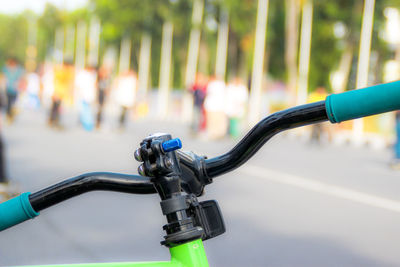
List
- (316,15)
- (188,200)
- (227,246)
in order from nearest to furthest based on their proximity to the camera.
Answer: (188,200)
(227,246)
(316,15)

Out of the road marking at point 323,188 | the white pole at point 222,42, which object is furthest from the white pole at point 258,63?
the road marking at point 323,188

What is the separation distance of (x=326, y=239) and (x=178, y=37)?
5954cm

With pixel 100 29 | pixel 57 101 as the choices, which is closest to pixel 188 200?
pixel 57 101

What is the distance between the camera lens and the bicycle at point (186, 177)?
1.36 meters

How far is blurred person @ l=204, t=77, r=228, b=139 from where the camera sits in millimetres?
22703

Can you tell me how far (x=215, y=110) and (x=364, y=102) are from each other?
2170 cm

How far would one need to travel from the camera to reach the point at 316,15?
54875mm

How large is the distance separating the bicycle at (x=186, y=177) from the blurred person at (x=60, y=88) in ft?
63.9

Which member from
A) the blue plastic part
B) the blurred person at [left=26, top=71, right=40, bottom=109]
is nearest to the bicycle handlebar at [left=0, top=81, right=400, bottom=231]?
the blue plastic part

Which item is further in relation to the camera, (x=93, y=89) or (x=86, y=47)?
(x=86, y=47)

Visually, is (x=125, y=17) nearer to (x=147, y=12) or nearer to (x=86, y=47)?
(x=147, y=12)

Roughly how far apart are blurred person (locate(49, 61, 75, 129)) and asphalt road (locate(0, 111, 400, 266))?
8151 mm

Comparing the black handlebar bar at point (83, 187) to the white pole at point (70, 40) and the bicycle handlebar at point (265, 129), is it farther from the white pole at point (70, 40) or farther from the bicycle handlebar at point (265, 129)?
the white pole at point (70, 40)

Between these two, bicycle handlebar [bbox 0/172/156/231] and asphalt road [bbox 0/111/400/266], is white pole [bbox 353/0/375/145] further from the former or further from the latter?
bicycle handlebar [bbox 0/172/156/231]
